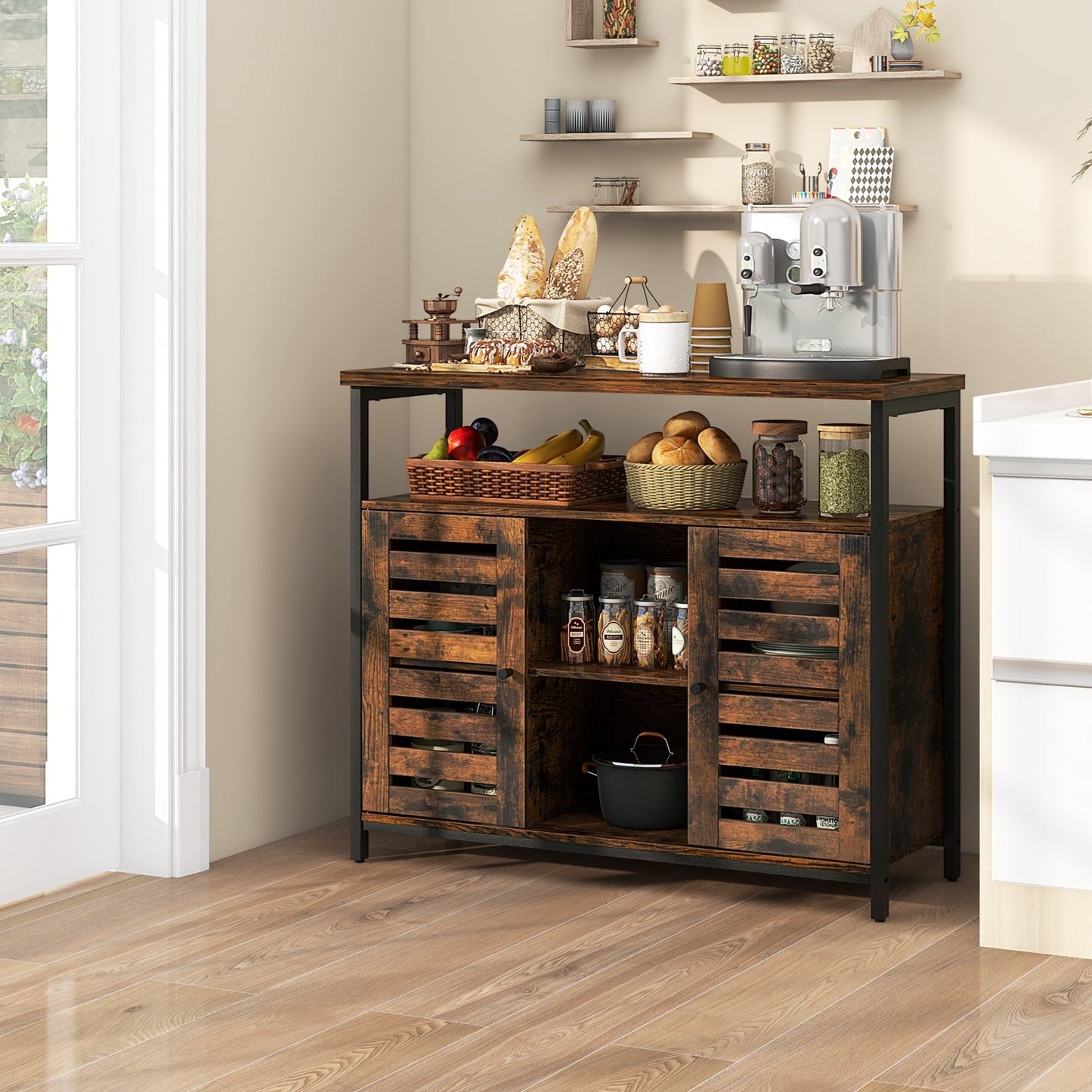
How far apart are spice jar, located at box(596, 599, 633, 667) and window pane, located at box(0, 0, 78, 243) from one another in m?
1.29

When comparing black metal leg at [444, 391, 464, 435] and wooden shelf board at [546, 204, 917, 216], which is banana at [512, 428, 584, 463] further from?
wooden shelf board at [546, 204, 917, 216]

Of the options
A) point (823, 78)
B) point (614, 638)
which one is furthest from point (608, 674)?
point (823, 78)

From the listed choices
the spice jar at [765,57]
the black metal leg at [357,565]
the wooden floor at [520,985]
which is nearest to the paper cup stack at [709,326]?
the spice jar at [765,57]

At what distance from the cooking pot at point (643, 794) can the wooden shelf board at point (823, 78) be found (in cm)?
143

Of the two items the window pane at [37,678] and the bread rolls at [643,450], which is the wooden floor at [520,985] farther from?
the bread rolls at [643,450]

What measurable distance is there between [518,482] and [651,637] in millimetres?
413

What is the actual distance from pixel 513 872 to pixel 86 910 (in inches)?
34.3

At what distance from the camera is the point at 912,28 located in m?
3.74

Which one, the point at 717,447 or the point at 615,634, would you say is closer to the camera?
the point at 717,447

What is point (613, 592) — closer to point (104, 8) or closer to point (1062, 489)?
point (1062, 489)

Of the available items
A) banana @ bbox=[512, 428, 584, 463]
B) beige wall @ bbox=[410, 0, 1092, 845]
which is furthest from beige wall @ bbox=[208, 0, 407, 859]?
banana @ bbox=[512, 428, 584, 463]

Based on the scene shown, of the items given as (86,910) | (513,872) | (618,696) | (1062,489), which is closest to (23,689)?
(86,910)

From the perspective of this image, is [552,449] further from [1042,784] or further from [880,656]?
[1042,784]

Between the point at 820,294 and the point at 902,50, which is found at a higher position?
the point at 902,50
